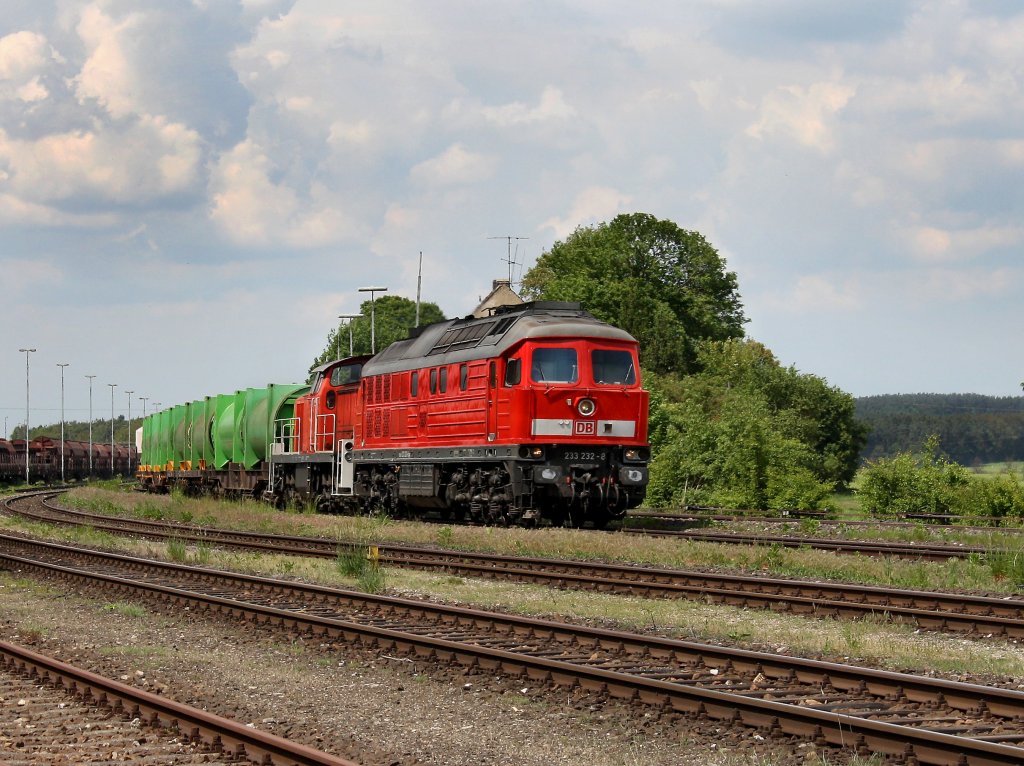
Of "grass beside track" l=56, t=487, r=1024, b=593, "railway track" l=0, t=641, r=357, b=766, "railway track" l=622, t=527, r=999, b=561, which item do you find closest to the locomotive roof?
"grass beside track" l=56, t=487, r=1024, b=593

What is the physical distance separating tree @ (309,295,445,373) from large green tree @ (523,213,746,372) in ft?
94.8

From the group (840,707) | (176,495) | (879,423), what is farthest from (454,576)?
(879,423)

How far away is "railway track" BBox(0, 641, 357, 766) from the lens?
26.3 feet

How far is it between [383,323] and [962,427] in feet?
198

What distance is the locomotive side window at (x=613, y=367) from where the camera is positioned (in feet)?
82.8

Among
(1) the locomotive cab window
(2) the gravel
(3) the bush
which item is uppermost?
(1) the locomotive cab window

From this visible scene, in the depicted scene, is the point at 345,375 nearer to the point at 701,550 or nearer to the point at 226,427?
the point at 226,427

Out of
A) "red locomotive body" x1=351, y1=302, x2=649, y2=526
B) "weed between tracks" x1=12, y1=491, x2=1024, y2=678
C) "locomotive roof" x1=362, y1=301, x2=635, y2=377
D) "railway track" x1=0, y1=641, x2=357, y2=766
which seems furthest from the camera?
"locomotive roof" x1=362, y1=301, x2=635, y2=377

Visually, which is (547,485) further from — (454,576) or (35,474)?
(35,474)

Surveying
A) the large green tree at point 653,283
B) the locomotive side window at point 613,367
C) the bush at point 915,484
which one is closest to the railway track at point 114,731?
the locomotive side window at point 613,367

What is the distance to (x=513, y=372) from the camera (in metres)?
24.8

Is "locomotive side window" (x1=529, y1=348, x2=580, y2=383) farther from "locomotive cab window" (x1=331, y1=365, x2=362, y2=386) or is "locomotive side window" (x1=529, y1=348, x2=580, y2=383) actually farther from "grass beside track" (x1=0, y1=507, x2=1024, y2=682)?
"locomotive cab window" (x1=331, y1=365, x2=362, y2=386)

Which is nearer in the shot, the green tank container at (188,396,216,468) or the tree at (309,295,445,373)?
the green tank container at (188,396,216,468)

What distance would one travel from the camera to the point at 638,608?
14828mm
